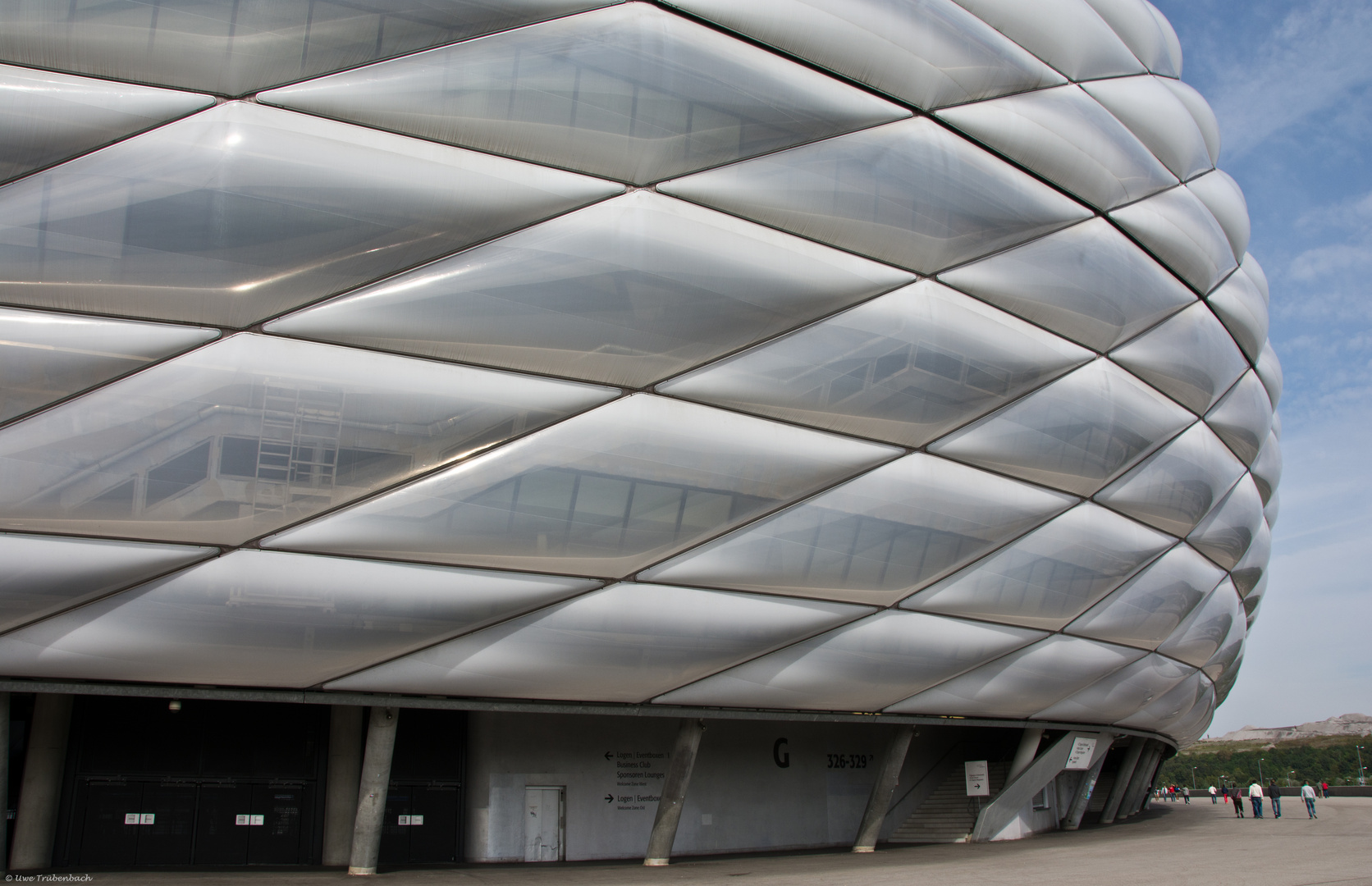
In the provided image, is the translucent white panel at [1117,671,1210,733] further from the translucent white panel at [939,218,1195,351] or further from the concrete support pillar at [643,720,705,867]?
the concrete support pillar at [643,720,705,867]

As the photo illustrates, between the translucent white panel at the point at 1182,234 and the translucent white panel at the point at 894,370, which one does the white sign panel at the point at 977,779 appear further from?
the translucent white panel at the point at 1182,234

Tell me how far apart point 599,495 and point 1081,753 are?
1071 centimetres

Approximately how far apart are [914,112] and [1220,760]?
110 m

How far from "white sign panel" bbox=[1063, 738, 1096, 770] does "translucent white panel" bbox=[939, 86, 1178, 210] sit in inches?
339

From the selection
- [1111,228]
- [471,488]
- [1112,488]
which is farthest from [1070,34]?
[471,488]

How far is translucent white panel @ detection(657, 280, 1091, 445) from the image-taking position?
9953mm

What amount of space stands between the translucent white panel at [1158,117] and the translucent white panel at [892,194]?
3179mm

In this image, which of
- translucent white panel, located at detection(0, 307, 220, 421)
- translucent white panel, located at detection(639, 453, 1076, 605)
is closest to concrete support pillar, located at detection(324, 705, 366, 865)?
translucent white panel, located at detection(639, 453, 1076, 605)

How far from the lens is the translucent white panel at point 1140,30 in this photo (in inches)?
588

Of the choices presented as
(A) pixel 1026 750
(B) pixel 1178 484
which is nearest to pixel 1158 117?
(B) pixel 1178 484

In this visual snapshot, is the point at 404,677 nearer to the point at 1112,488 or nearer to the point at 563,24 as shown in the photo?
the point at 563,24

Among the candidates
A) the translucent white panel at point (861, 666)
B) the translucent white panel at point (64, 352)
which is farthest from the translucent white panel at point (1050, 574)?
the translucent white panel at point (64, 352)

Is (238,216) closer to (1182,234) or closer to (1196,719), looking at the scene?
(1182,234)

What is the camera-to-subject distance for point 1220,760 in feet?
326
